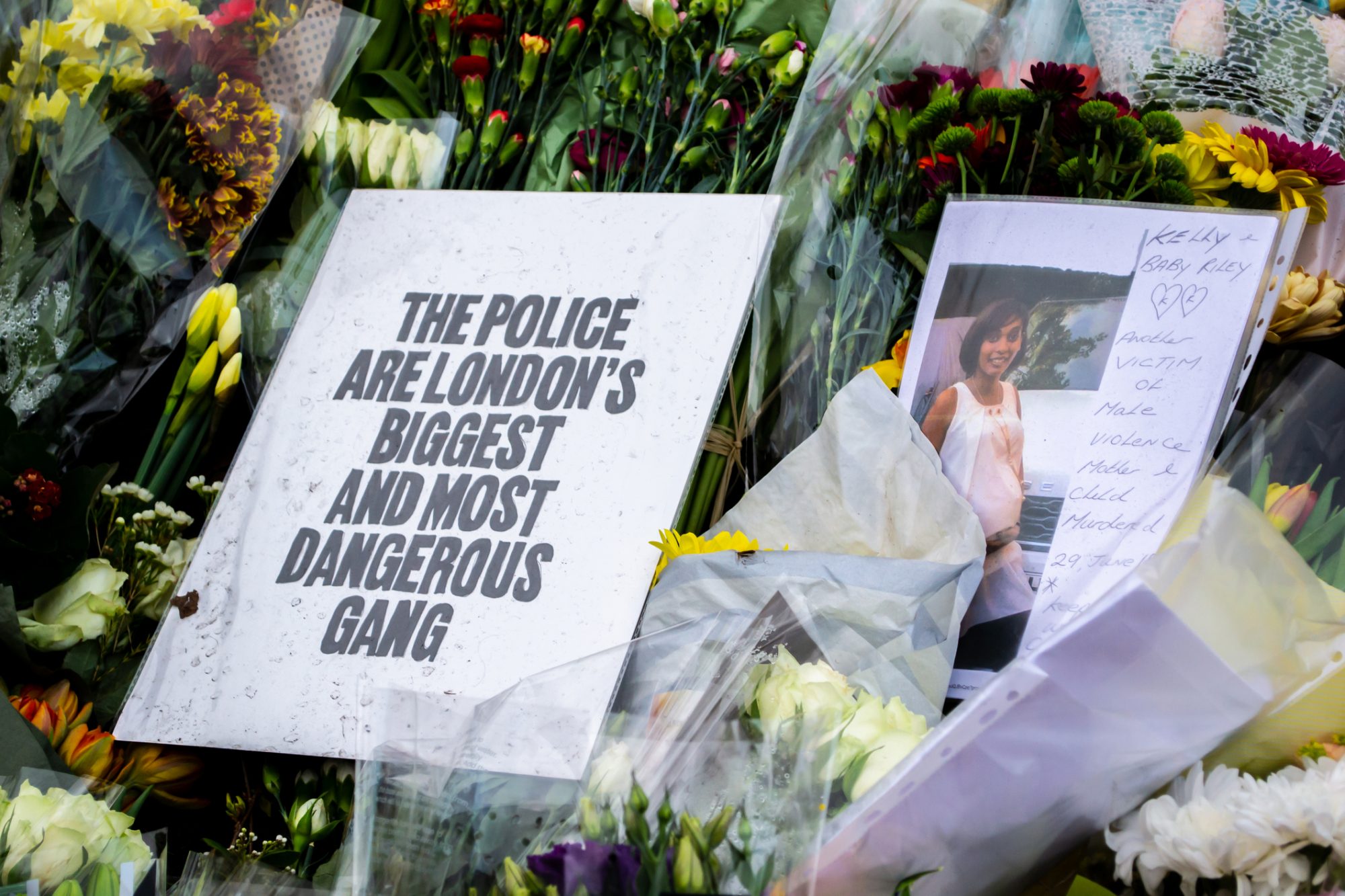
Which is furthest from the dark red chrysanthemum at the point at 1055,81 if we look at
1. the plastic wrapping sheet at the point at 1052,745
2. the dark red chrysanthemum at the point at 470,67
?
the dark red chrysanthemum at the point at 470,67

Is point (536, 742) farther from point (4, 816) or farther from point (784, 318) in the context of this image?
point (784, 318)

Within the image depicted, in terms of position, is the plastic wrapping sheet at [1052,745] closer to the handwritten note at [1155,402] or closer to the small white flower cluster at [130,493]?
the handwritten note at [1155,402]

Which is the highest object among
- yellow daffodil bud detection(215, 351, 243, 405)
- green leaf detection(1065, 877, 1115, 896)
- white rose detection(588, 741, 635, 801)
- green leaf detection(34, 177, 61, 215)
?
green leaf detection(34, 177, 61, 215)

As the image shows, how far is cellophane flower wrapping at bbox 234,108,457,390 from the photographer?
126 cm

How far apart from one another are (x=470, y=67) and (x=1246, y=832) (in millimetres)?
1185

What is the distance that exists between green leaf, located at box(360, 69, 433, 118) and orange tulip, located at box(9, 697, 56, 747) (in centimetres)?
82

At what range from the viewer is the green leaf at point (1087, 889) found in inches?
27.5

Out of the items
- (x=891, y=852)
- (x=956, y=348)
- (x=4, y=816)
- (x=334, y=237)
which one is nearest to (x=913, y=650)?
(x=891, y=852)

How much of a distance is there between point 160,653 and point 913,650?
2.38ft

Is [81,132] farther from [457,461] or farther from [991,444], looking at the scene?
[991,444]

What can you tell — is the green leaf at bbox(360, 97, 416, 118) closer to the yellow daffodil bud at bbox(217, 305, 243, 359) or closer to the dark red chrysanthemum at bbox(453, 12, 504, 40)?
the dark red chrysanthemum at bbox(453, 12, 504, 40)

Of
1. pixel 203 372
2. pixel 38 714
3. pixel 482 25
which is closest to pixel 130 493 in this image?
pixel 203 372

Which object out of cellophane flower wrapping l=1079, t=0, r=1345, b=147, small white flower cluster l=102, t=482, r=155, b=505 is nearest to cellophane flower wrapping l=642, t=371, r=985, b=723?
cellophane flower wrapping l=1079, t=0, r=1345, b=147

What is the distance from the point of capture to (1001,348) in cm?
102
